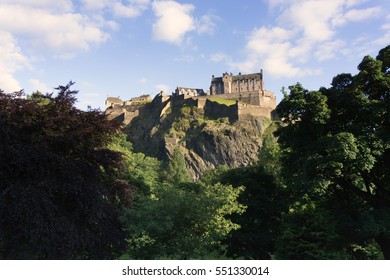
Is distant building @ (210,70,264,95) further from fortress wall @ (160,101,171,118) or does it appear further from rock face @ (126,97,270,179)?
rock face @ (126,97,270,179)

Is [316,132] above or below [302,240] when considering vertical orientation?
above

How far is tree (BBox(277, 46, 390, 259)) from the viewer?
1560 centimetres

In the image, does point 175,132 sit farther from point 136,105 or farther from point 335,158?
point 335,158

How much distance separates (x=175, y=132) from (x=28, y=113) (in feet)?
234

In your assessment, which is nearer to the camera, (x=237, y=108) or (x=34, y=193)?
(x=34, y=193)

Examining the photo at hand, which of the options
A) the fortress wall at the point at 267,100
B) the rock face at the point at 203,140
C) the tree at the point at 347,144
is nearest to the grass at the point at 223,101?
the rock face at the point at 203,140

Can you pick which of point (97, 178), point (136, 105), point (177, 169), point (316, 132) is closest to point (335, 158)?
point (316, 132)

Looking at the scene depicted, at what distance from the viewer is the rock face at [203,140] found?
257ft

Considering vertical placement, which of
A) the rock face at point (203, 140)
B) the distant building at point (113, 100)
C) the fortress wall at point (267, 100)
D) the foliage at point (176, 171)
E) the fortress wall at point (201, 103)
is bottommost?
the foliage at point (176, 171)

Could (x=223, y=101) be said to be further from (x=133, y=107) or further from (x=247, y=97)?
(x=133, y=107)

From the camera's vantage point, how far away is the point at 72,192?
12.3m

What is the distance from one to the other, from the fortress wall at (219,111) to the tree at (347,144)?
211ft

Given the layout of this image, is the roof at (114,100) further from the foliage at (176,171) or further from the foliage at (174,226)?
the foliage at (174,226)

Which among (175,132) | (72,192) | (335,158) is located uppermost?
(175,132)
